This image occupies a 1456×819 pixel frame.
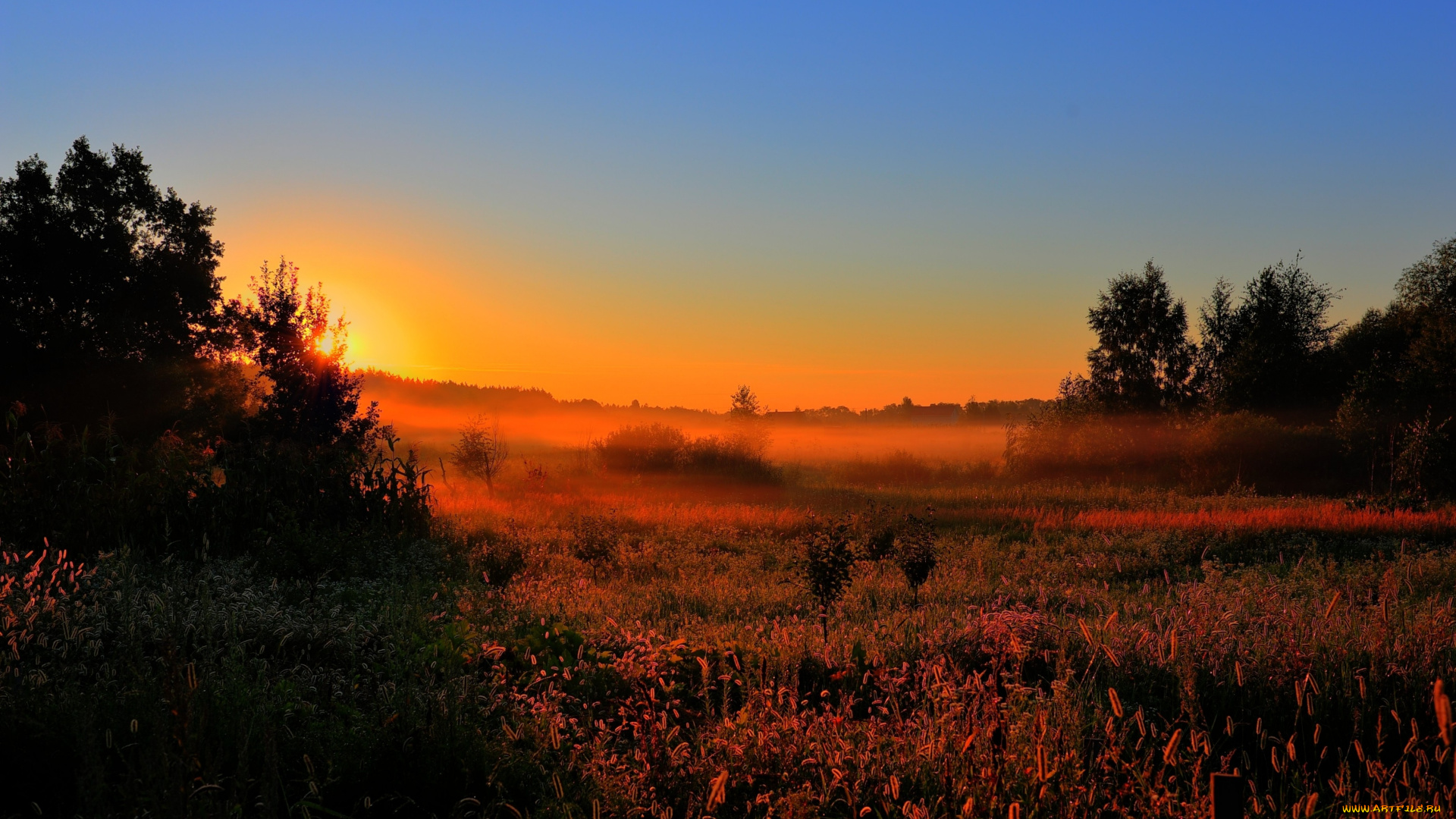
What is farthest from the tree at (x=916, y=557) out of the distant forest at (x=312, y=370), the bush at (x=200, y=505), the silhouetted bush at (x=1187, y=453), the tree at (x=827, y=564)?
the silhouetted bush at (x=1187, y=453)

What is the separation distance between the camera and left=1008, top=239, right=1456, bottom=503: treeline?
2873cm

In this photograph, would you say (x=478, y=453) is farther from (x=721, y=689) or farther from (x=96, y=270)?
(x=721, y=689)

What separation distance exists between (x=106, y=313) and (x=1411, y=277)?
5509 cm

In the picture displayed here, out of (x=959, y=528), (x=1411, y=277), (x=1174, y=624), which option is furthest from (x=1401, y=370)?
(x=1174, y=624)

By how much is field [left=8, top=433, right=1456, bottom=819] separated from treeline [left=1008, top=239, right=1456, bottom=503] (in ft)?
71.6

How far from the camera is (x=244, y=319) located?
24047 millimetres

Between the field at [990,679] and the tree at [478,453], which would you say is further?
the tree at [478,453]

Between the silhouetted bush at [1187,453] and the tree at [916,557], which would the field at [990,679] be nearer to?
the tree at [916,557]

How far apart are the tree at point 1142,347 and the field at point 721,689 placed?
30.8m

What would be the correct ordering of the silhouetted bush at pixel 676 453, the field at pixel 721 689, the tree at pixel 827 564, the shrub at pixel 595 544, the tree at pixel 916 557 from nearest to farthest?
the field at pixel 721 689 → the tree at pixel 827 564 → the tree at pixel 916 557 → the shrub at pixel 595 544 → the silhouetted bush at pixel 676 453

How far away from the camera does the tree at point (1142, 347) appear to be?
3941 cm

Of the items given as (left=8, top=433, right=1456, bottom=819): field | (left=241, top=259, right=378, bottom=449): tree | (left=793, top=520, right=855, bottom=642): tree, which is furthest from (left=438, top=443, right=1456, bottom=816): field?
(left=241, top=259, right=378, bottom=449): tree

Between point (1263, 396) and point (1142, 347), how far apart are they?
576cm

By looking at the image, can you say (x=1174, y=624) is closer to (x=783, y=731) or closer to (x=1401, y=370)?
(x=783, y=731)
